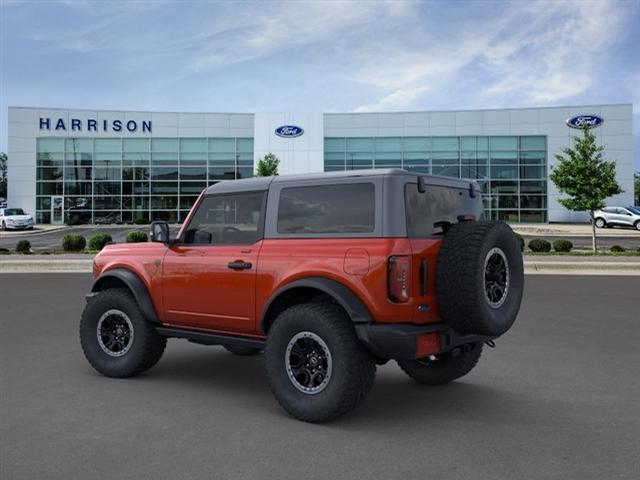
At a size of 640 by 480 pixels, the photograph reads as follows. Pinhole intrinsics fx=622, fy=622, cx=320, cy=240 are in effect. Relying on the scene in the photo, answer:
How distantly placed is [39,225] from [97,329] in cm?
4548

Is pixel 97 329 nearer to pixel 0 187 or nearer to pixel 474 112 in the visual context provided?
pixel 474 112

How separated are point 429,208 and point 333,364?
4.80 ft

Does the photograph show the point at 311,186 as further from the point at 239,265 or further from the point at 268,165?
the point at 268,165

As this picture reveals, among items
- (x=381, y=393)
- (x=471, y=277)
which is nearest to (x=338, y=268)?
(x=471, y=277)

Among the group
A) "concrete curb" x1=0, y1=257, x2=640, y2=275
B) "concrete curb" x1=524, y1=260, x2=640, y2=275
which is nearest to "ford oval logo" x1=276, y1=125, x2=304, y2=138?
"concrete curb" x1=0, y1=257, x2=640, y2=275

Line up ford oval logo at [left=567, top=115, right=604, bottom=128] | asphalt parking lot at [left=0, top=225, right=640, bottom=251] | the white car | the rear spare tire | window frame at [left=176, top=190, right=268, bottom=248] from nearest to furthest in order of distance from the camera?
the rear spare tire
window frame at [left=176, top=190, right=268, bottom=248]
asphalt parking lot at [left=0, top=225, right=640, bottom=251]
the white car
ford oval logo at [left=567, top=115, right=604, bottom=128]

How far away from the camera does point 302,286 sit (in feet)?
15.7

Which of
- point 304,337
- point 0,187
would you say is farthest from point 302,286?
point 0,187

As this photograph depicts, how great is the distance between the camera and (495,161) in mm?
47719

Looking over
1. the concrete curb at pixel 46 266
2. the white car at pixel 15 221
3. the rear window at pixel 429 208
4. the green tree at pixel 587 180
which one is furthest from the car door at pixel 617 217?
the rear window at pixel 429 208

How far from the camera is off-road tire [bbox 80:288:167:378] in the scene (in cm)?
604

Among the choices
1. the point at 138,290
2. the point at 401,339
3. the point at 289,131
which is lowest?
the point at 401,339

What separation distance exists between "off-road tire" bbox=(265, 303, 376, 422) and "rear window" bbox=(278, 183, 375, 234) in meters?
0.64

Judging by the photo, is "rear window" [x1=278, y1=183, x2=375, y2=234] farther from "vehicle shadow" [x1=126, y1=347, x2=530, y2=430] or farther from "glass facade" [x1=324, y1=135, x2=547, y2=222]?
"glass facade" [x1=324, y1=135, x2=547, y2=222]
